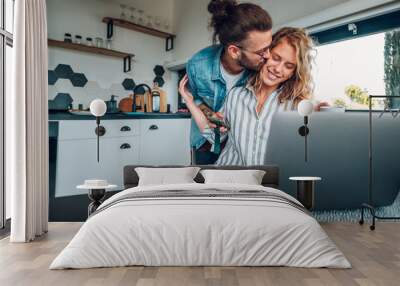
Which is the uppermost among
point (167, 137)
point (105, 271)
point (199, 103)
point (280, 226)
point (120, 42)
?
point (120, 42)

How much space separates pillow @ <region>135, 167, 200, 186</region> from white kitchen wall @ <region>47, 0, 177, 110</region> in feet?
3.42

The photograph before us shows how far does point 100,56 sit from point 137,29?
0.56 metres

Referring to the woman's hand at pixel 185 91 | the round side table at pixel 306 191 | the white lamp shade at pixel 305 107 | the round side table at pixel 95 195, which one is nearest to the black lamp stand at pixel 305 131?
the white lamp shade at pixel 305 107

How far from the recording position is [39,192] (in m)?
4.87

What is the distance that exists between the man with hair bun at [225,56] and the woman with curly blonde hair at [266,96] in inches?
4.3

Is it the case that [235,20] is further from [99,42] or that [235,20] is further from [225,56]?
[99,42]

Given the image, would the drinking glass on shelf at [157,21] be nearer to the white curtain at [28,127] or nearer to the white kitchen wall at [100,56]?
the white kitchen wall at [100,56]

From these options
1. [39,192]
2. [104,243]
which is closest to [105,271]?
[104,243]

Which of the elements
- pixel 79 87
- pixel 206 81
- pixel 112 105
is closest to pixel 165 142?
pixel 112 105

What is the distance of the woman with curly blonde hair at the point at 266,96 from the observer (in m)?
5.82

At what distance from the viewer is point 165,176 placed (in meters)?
5.34

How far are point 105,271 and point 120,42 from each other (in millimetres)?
3373

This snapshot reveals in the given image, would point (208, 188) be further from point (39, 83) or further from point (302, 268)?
point (39, 83)

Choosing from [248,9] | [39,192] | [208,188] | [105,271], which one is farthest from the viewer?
→ [248,9]
